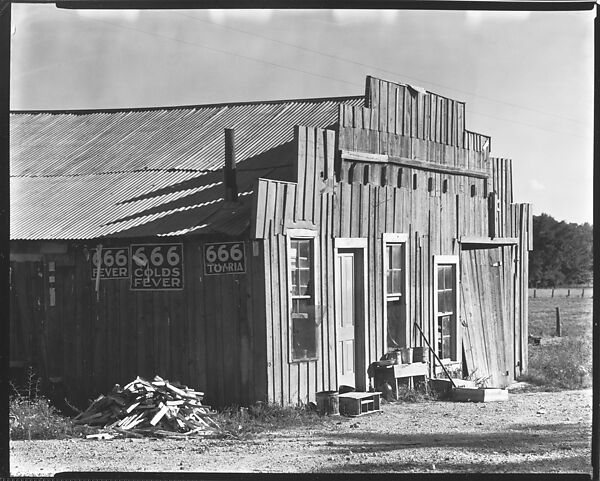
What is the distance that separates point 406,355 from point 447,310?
1873mm

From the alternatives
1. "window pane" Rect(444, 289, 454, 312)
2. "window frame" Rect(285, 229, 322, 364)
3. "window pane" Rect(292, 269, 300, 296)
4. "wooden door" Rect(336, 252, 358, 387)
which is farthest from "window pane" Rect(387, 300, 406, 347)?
"window pane" Rect(292, 269, 300, 296)

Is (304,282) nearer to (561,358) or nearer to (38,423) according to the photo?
(38,423)

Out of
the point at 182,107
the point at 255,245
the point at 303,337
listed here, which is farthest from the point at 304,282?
the point at 182,107

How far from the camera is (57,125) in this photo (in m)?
17.0

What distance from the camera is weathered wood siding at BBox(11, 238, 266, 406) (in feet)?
39.3

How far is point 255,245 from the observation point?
11.8 m

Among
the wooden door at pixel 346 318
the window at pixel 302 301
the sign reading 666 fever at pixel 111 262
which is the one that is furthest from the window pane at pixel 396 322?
the sign reading 666 fever at pixel 111 262

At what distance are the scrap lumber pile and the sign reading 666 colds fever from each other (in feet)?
5.27

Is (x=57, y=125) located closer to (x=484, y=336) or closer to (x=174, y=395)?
(x=174, y=395)

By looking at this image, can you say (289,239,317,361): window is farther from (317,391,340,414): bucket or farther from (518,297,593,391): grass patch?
(518,297,593,391): grass patch

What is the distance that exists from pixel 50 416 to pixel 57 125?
7139mm

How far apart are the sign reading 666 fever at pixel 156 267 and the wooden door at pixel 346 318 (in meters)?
2.27

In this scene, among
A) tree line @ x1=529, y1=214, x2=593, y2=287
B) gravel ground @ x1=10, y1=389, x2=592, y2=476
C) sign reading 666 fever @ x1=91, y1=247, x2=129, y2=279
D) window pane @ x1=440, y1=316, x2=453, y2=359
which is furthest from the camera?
tree line @ x1=529, y1=214, x2=593, y2=287

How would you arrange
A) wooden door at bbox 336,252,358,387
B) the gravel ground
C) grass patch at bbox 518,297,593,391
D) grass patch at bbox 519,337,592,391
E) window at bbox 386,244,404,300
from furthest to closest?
grass patch at bbox 518,297,593,391 < grass patch at bbox 519,337,592,391 < window at bbox 386,244,404,300 < wooden door at bbox 336,252,358,387 < the gravel ground
